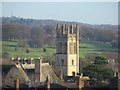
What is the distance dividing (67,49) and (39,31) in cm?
3185

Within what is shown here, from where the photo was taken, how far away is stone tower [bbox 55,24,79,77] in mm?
28641

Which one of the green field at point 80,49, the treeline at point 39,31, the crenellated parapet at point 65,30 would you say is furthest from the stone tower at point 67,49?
the treeline at point 39,31

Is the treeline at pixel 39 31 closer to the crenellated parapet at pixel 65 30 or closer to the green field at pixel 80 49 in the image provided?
the green field at pixel 80 49

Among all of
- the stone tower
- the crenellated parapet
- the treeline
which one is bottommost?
the stone tower

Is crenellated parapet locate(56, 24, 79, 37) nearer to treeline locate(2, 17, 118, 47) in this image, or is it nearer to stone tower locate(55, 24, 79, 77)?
stone tower locate(55, 24, 79, 77)

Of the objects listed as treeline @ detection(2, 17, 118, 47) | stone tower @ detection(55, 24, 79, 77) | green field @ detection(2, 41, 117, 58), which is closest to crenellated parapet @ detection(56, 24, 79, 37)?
stone tower @ detection(55, 24, 79, 77)

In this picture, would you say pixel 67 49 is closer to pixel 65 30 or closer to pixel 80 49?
pixel 65 30

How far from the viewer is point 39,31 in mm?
60750

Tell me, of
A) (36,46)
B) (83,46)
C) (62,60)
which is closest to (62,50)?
(62,60)

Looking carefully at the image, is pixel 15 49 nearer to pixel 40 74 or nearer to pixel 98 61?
pixel 98 61

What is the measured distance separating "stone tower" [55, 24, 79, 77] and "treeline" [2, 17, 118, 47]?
16.0 m

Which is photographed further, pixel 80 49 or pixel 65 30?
pixel 80 49

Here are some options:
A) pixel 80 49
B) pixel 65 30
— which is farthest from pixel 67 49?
pixel 80 49

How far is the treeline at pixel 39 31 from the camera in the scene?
5012 centimetres
